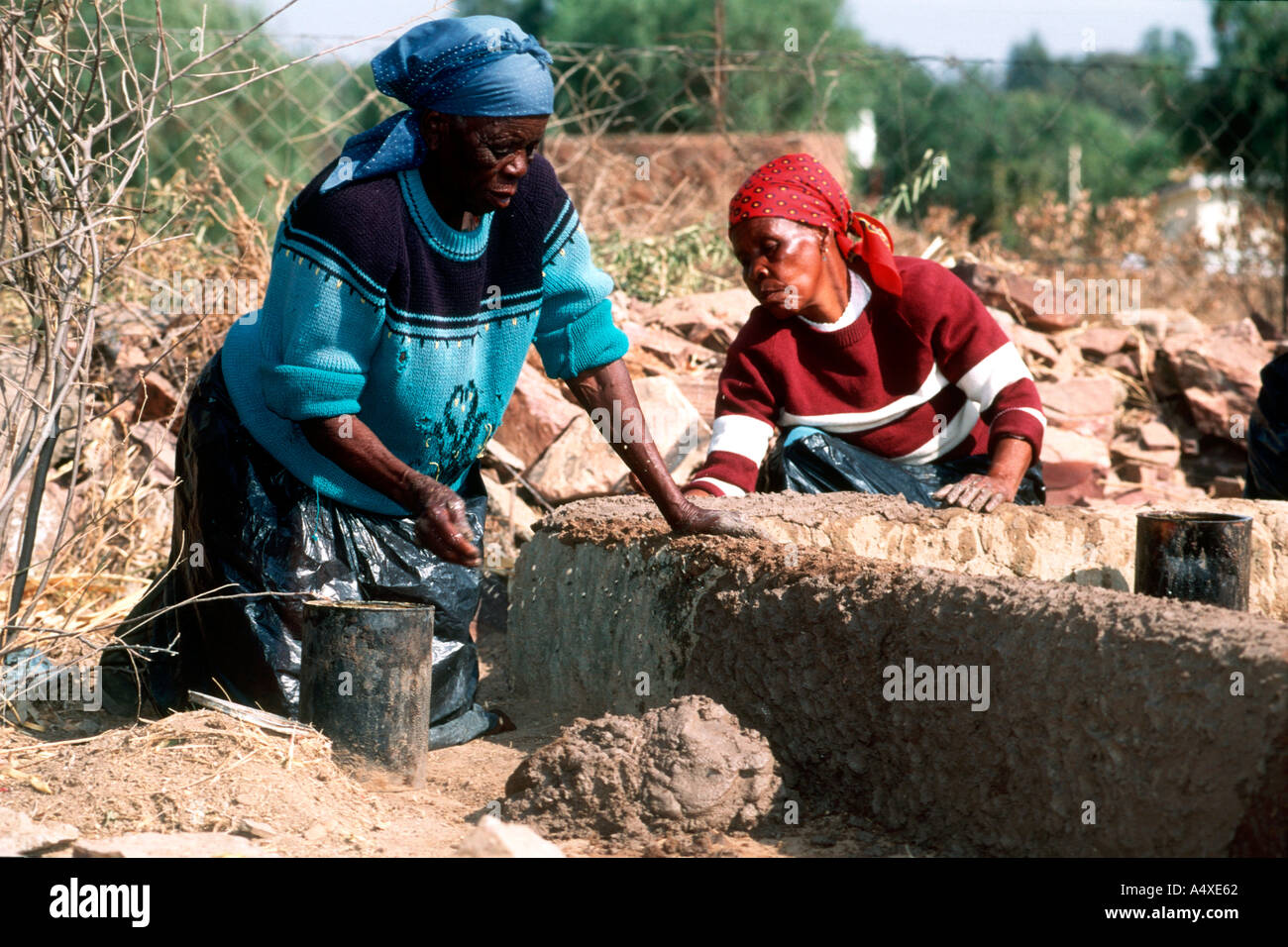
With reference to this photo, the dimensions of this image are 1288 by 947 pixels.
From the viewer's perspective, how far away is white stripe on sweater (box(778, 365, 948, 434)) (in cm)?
474

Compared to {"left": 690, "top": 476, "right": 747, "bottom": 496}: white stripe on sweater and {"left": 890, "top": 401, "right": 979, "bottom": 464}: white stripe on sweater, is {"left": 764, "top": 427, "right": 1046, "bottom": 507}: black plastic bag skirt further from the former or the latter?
{"left": 690, "top": 476, "right": 747, "bottom": 496}: white stripe on sweater

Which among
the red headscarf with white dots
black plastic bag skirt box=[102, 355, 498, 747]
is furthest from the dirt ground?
the red headscarf with white dots

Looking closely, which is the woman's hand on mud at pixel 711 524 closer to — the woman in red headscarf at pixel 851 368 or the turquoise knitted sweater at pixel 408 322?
the turquoise knitted sweater at pixel 408 322

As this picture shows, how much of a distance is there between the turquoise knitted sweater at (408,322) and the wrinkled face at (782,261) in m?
1.01

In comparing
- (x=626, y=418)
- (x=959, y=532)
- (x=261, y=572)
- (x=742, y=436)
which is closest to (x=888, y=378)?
(x=742, y=436)

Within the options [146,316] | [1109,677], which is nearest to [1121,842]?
[1109,677]

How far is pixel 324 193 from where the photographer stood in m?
3.19

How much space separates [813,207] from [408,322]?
1.82m

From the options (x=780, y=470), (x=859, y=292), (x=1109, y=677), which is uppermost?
(x=859, y=292)

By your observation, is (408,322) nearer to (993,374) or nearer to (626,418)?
(626,418)

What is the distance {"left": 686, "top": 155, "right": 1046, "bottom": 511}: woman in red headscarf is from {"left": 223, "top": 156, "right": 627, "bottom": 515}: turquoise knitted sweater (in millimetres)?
1044

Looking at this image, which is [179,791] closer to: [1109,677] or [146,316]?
[1109,677]

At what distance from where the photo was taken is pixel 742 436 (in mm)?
4660
